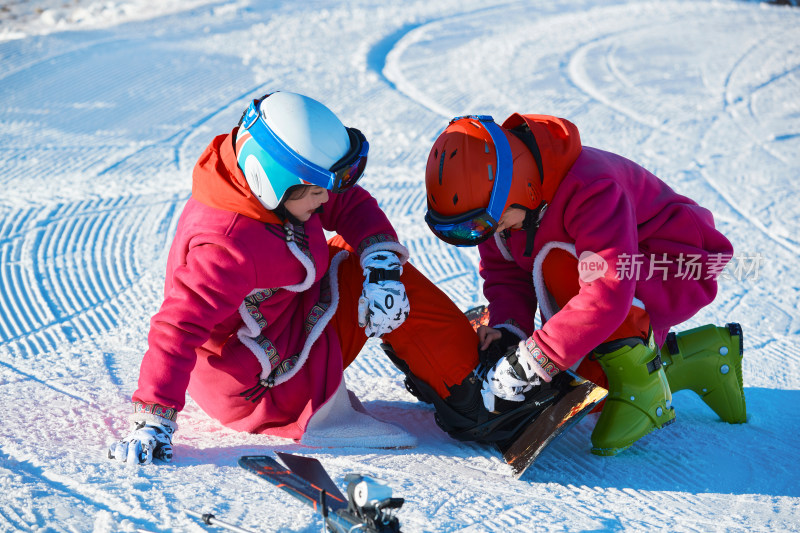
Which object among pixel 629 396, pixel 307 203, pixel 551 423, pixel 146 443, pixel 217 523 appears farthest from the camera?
pixel 629 396

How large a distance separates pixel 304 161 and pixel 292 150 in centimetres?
4

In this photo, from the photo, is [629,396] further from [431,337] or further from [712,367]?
[431,337]

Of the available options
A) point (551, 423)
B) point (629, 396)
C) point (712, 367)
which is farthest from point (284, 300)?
point (712, 367)

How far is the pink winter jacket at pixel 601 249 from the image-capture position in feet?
7.23

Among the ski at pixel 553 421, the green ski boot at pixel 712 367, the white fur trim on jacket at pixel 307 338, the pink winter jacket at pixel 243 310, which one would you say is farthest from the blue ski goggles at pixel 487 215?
the green ski boot at pixel 712 367

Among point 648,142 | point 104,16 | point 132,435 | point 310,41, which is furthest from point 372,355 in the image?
point 104,16

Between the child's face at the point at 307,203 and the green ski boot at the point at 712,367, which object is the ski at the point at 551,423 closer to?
the green ski boot at the point at 712,367

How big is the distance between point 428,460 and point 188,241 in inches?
35.9

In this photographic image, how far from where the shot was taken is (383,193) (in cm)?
442

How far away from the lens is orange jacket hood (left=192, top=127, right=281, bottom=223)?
2.11 meters

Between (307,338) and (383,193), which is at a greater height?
(307,338)

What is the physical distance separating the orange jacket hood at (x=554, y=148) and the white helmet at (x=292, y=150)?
53 cm

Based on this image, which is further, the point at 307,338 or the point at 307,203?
the point at 307,338

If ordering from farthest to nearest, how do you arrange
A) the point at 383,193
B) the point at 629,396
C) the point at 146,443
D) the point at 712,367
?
1. the point at 383,193
2. the point at 712,367
3. the point at 629,396
4. the point at 146,443
